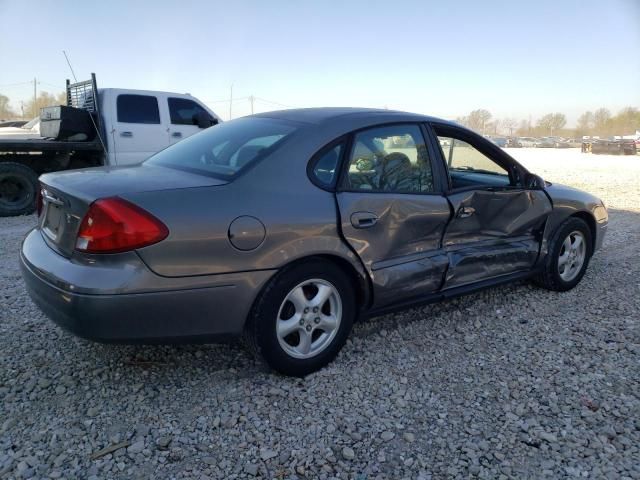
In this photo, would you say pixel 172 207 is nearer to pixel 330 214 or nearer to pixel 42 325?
pixel 330 214

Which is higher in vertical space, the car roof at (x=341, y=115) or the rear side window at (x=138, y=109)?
the rear side window at (x=138, y=109)

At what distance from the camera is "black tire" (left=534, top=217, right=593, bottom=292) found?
4.14m

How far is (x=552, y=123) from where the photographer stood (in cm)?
9794

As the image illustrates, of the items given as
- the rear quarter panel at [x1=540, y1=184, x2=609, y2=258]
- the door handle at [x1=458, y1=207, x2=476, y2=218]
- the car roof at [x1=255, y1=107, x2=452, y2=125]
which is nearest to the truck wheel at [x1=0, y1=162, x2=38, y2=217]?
the car roof at [x1=255, y1=107, x2=452, y2=125]

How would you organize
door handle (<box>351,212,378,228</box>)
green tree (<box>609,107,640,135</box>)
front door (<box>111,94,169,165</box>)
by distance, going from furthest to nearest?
green tree (<box>609,107,640,135</box>)
front door (<box>111,94,169,165</box>)
door handle (<box>351,212,378,228</box>)

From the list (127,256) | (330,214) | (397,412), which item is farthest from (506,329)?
(127,256)

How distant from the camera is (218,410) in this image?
254 cm

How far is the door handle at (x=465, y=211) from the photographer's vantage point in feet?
11.1

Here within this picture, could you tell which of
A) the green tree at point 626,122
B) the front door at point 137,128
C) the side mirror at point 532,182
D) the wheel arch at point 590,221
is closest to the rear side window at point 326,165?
the side mirror at point 532,182

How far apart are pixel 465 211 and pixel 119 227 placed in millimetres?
2218

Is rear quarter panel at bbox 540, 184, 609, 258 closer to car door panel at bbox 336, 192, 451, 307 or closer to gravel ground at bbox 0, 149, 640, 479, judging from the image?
gravel ground at bbox 0, 149, 640, 479

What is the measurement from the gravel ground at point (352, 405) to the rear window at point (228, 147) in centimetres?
115

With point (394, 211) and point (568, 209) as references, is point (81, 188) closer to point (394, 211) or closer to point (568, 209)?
point (394, 211)

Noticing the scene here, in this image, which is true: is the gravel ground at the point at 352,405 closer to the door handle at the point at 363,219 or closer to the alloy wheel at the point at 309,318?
the alloy wheel at the point at 309,318
